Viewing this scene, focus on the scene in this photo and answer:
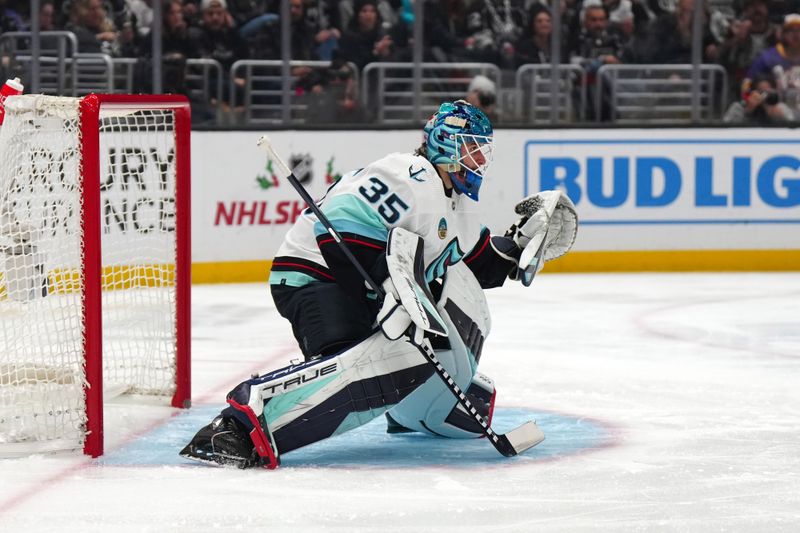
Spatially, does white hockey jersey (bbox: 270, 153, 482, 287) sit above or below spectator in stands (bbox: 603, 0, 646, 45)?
below

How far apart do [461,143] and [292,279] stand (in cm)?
50

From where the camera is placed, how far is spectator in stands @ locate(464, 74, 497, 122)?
289 inches

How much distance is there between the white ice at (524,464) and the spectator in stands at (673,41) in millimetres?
2851

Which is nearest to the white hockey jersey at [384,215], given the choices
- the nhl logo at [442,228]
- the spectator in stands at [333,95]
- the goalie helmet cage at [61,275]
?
the nhl logo at [442,228]

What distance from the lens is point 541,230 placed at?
331 cm

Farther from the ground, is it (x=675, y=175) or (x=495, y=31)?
(x=495, y=31)

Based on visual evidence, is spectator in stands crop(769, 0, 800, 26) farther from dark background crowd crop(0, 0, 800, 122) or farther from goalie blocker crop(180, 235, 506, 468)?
goalie blocker crop(180, 235, 506, 468)

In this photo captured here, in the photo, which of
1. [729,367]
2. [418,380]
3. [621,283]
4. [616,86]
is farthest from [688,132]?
[418,380]

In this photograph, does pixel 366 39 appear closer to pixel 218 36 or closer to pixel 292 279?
pixel 218 36

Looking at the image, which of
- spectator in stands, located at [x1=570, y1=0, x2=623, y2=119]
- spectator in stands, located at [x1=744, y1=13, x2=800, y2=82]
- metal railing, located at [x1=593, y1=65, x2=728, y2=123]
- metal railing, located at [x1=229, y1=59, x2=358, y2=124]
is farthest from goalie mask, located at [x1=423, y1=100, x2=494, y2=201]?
spectator in stands, located at [x1=744, y1=13, x2=800, y2=82]

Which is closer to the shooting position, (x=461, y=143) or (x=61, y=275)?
(x=461, y=143)

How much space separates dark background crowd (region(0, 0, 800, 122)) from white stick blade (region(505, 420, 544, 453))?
4108 millimetres

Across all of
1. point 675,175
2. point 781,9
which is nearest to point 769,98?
point 781,9

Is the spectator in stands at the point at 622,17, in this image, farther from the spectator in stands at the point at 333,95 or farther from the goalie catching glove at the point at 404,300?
the goalie catching glove at the point at 404,300
